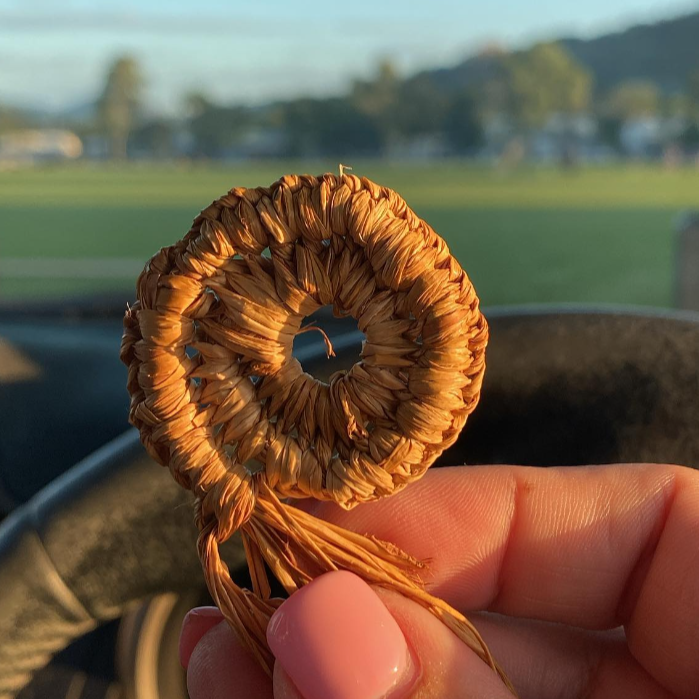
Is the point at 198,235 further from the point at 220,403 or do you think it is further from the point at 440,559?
the point at 440,559

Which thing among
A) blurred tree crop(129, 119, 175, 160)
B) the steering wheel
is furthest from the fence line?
blurred tree crop(129, 119, 175, 160)

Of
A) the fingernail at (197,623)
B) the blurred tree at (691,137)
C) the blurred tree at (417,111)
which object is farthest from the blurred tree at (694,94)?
the fingernail at (197,623)

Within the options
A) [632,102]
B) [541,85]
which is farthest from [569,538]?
[632,102]

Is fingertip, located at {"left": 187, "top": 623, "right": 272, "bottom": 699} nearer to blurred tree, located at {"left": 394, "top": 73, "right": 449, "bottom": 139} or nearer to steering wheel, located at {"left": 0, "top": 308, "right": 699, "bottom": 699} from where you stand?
steering wheel, located at {"left": 0, "top": 308, "right": 699, "bottom": 699}

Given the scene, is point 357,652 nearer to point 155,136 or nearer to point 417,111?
point 417,111

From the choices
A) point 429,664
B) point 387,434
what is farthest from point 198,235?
point 429,664

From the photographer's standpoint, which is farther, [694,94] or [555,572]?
[694,94]

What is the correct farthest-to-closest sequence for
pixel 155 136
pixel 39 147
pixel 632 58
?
pixel 632 58
pixel 39 147
pixel 155 136
